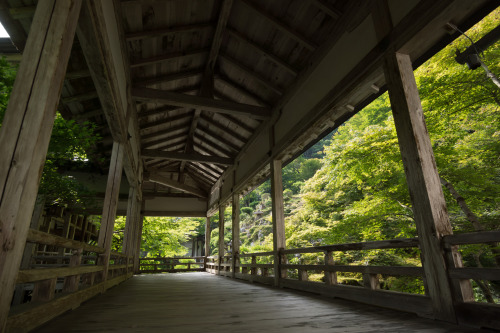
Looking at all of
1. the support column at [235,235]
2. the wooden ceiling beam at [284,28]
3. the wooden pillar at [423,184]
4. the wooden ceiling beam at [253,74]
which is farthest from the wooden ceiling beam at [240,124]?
the wooden pillar at [423,184]

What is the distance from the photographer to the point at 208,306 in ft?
9.23

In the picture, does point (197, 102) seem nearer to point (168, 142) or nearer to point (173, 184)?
point (168, 142)

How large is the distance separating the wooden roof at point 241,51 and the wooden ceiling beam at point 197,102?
21 mm

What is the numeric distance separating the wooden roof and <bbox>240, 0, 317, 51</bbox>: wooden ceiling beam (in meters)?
0.02

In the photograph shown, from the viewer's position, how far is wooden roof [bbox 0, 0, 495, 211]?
3.14 m

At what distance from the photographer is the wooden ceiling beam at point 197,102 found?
5285 mm

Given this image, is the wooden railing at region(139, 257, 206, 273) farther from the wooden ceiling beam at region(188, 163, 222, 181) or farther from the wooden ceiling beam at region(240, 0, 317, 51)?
the wooden ceiling beam at region(240, 0, 317, 51)

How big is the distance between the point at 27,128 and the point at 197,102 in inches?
171

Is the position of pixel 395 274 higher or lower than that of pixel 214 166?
lower

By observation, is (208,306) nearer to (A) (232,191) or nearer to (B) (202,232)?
(A) (232,191)

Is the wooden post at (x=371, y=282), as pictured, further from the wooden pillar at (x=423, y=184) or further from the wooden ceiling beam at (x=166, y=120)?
the wooden ceiling beam at (x=166, y=120)

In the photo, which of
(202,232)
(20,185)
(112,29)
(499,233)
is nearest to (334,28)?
(112,29)

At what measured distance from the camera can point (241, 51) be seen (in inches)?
216

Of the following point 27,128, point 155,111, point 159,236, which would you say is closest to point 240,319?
point 27,128
